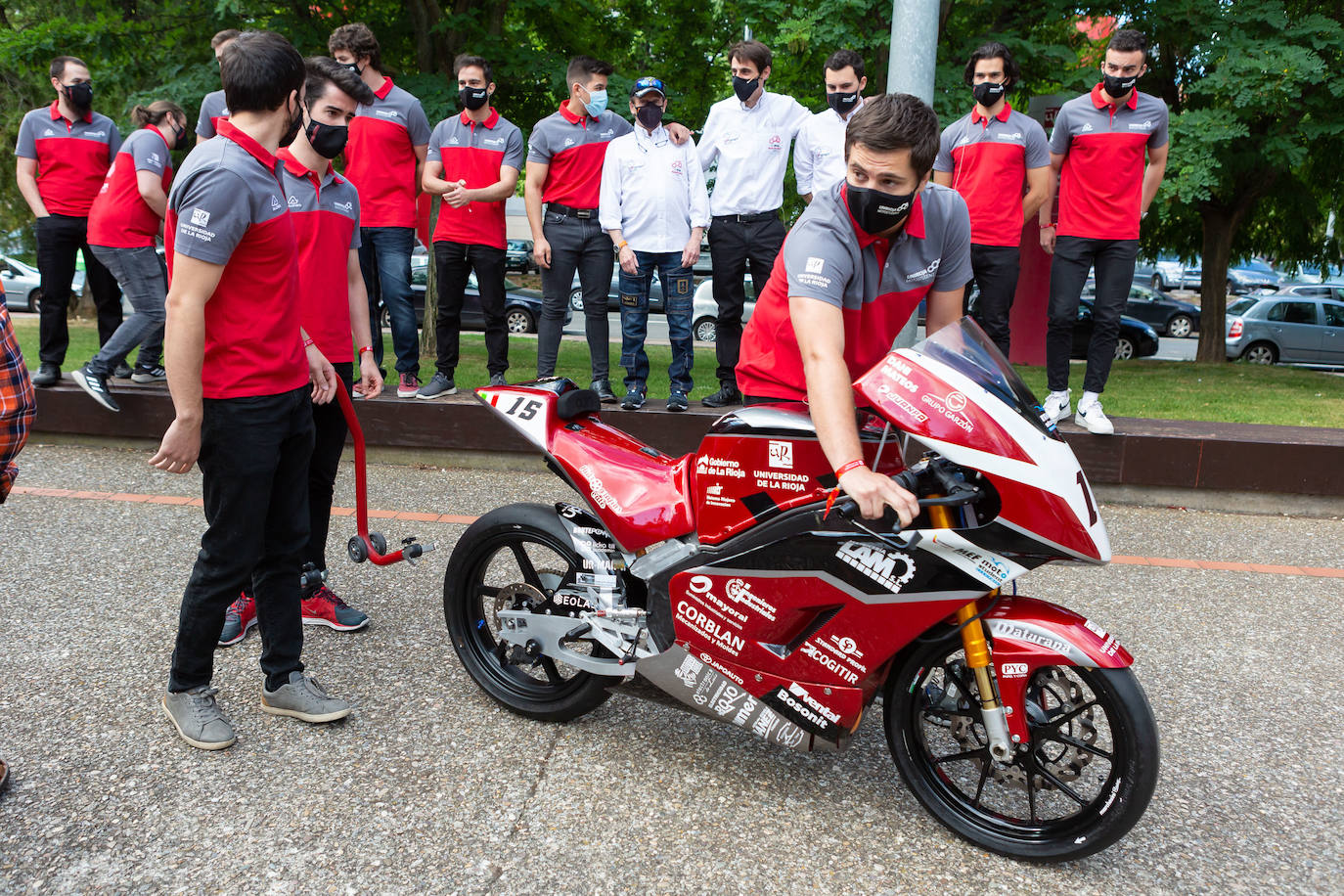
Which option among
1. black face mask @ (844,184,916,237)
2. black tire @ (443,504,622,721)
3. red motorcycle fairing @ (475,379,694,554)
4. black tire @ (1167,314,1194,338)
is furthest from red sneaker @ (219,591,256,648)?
Result: black tire @ (1167,314,1194,338)

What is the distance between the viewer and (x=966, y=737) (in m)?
2.87

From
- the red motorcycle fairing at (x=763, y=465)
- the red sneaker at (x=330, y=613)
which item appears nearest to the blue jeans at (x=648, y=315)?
the red sneaker at (x=330, y=613)

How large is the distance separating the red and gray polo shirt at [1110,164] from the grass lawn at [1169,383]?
1866 mm

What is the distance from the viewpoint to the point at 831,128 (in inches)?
266

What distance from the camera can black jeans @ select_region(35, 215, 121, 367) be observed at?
7.47 metres

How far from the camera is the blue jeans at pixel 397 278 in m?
7.08

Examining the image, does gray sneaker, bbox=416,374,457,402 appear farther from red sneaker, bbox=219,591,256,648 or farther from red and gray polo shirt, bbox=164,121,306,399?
red and gray polo shirt, bbox=164,121,306,399

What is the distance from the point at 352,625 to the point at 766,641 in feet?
6.75

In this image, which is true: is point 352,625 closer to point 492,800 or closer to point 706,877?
point 492,800

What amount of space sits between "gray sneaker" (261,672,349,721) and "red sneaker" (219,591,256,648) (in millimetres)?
622

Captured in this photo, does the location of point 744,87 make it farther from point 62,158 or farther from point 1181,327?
point 1181,327

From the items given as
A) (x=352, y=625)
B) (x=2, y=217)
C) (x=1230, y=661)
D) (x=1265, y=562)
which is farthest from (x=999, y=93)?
(x=2, y=217)

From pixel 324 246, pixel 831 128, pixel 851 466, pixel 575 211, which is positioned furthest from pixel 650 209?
pixel 851 466

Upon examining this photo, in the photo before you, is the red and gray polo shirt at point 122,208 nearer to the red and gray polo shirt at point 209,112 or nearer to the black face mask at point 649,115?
the red and gray polo shirt at point 209,112
